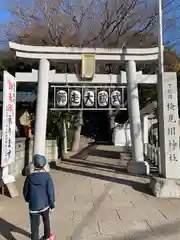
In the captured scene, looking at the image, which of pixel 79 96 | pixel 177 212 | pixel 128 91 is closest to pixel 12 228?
pixel 177 212

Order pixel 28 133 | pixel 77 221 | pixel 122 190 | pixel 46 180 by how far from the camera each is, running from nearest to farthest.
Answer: pixel 46 180
pixel 77 221
pixel 122 190
pixel 28 133

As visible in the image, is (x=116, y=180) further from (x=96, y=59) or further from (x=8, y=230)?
(x=8, y=230)

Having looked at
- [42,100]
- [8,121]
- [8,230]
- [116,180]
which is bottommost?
[8,230]

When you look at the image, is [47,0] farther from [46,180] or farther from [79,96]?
[46,180]

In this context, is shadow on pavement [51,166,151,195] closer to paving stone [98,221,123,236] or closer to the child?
paving stone [98,221,123,236]

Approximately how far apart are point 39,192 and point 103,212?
2376 mm

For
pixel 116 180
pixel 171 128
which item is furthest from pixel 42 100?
pixel 171 128

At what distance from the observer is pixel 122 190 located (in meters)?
8.54

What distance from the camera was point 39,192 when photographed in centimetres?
466

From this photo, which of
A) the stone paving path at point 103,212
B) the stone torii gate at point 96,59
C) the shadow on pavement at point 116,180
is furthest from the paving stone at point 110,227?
the stone torii gate at point 96,59

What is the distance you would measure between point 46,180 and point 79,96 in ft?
21.3

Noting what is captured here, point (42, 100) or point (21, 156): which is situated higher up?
point (42, 100)

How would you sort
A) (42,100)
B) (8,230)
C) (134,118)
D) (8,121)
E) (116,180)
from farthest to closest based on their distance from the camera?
(134,118) → (42,100) → (116,180) → (8,121) → (8,230)

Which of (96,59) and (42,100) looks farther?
(96,59)
